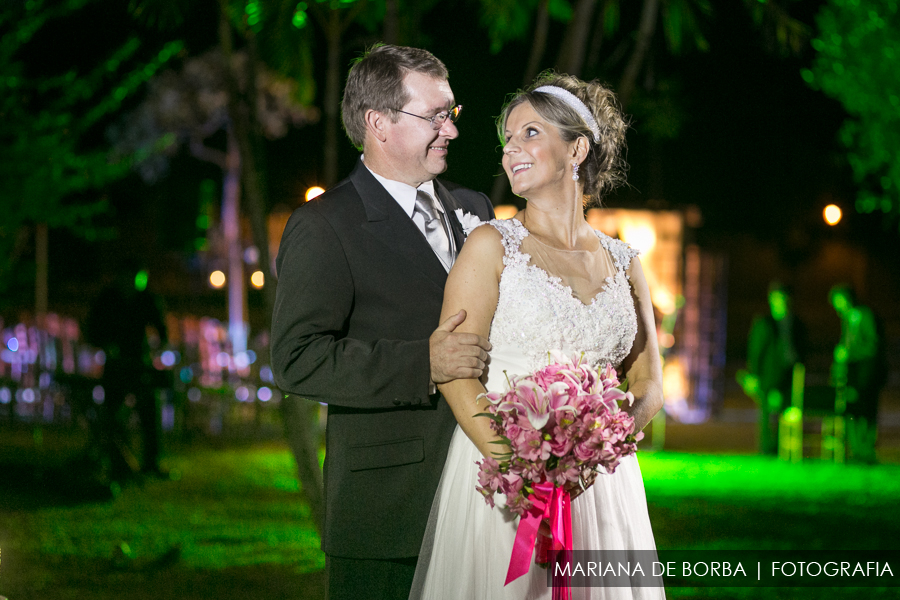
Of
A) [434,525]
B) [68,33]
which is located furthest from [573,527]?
[68,33]

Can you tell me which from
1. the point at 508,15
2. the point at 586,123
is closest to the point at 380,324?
the point at 586,123

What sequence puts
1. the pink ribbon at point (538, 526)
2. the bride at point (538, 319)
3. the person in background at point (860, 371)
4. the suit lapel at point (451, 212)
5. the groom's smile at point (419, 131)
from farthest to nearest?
the person in background at point (860, 371)
the suit lapel at point (451, 212)
the groom's smile at point (419, 131)
the bride at point (538, 319)
the pink ribbon at point (538, 526)

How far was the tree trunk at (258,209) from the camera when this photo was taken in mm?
6484

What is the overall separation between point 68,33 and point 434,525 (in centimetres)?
1785

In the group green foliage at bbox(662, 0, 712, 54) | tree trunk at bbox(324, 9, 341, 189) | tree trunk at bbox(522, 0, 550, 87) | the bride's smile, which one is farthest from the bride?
tree trunk at bbox(324, 9, 341, 189)

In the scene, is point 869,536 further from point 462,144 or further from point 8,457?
point 8,457

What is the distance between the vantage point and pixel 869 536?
771 centimetres

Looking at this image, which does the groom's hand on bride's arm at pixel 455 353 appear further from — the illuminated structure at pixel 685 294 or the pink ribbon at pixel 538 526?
the illuminated structure at pixel 685 294

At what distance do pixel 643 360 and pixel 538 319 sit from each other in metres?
0.56

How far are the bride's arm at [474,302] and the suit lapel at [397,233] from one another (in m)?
0.14

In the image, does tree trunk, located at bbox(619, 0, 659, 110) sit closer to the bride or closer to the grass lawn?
the grass lawn

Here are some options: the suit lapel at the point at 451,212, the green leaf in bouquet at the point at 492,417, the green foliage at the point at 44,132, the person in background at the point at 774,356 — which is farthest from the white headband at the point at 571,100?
the green foliage at the point at 44,132

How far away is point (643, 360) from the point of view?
3260 millimetres

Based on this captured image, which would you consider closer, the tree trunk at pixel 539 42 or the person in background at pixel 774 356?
the tree trunk at pixel 539 42
